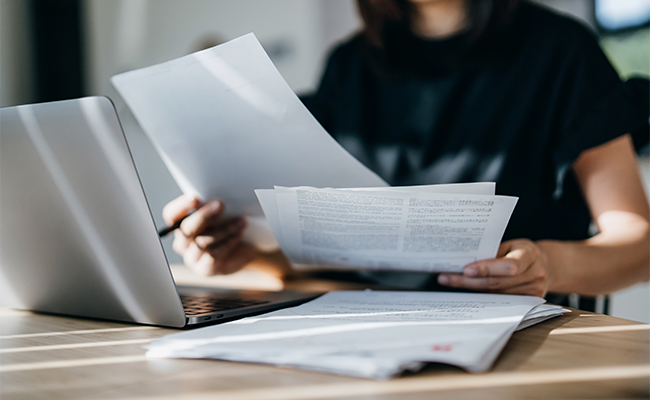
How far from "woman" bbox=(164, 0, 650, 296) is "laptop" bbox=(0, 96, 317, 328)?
0.20m

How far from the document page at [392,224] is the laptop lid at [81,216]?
0.49 ft

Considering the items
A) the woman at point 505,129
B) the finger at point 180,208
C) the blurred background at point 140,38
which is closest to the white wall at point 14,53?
the blurred background at point 140,38

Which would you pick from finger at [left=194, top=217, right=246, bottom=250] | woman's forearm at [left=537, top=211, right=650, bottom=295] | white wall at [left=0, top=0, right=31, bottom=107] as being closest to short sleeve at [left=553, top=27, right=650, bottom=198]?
woman's forearm at [left=537, top=211, right=650, bottom=295]

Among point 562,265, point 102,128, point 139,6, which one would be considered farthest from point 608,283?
point 139,6

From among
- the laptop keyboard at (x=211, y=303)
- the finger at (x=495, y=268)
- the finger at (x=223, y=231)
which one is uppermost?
the finger at (x=223, y=231)

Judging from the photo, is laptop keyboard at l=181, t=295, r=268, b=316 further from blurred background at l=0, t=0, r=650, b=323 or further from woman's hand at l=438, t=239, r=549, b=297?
blurred background at l=0, t=0, r=650, b=323

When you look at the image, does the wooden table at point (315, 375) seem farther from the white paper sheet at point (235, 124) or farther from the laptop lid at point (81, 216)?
the white paper sheet at point (235, 124)

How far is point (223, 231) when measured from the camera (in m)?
0.70

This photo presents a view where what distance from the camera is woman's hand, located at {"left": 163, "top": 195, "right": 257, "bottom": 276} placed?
63 centimetres

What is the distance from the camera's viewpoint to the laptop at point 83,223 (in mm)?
373

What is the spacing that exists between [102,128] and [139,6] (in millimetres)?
2566

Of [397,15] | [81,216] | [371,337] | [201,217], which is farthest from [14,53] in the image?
[371,337]

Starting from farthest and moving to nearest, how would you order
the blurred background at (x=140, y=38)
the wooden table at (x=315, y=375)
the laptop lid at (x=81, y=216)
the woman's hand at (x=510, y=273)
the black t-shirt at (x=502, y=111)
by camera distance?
1. the blurred background at (x=140, y=38)
2. the black t-shirt at (x=502, y=111)
3. the woman's hand at (x=510, y=273)
4. the laptop lid at (x=81, y=216)
5. the wooden table at (x=315, y=375)

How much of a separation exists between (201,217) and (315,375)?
1.28ft
